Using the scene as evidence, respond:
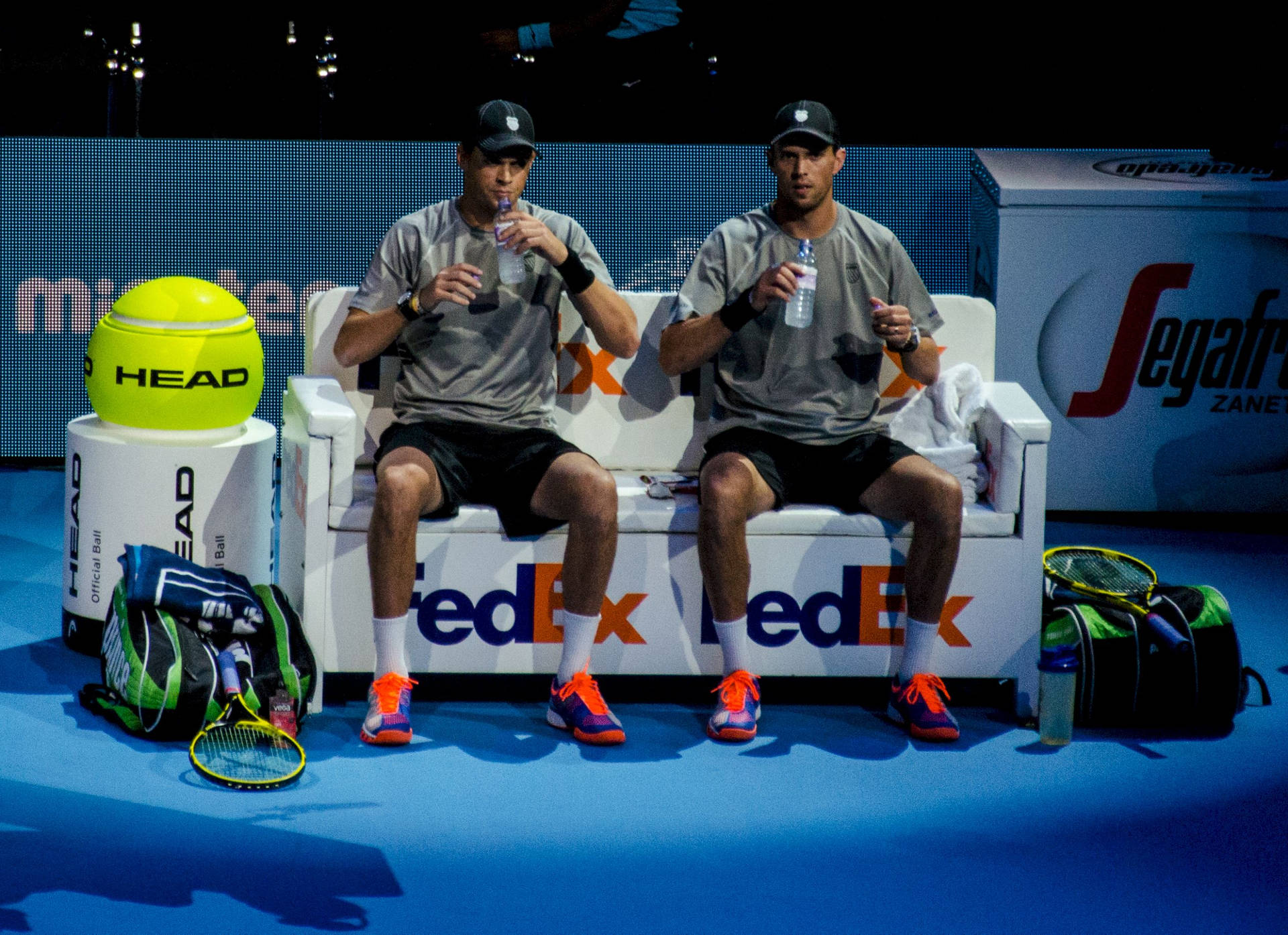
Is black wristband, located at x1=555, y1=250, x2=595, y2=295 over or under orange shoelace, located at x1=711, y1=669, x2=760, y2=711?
over

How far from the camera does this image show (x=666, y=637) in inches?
166

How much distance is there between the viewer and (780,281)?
3.95 meters

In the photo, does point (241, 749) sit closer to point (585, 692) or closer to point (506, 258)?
point (585, 692)

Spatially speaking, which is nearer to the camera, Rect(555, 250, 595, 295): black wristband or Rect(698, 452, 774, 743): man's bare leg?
Rect(698, 452, 774, 743): man's bare leg

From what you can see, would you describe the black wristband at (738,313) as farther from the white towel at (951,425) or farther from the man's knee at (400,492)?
the man's knee at (400,492)

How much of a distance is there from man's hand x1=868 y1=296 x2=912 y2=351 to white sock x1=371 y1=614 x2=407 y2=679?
1327 millimetres

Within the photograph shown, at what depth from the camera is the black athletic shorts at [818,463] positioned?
4.21 metres

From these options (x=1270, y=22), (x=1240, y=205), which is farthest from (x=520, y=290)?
(x=1270, y=22)

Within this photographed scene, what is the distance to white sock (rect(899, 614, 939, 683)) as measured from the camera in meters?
4.12

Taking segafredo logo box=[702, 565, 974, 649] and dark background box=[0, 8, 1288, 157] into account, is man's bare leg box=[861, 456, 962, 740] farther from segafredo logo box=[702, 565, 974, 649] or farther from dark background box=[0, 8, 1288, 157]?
dark background box=[0, 8, 1288, 157]

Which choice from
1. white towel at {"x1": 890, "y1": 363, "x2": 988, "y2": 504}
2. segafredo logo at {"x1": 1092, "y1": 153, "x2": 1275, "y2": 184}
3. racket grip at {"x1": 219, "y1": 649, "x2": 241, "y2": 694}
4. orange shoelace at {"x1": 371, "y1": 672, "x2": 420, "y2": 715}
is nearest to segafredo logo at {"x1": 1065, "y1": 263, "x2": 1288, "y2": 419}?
segafredo logo at {"x1": 1092, "y1": 153, "x2": 1275, "y2": 184}

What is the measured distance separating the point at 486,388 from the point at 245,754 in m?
1.12

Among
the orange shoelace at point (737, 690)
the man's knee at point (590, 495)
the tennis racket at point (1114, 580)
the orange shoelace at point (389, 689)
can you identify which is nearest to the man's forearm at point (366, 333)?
the man's knee at point (590, 495)

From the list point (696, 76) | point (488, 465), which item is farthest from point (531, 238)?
point (696, 76)
